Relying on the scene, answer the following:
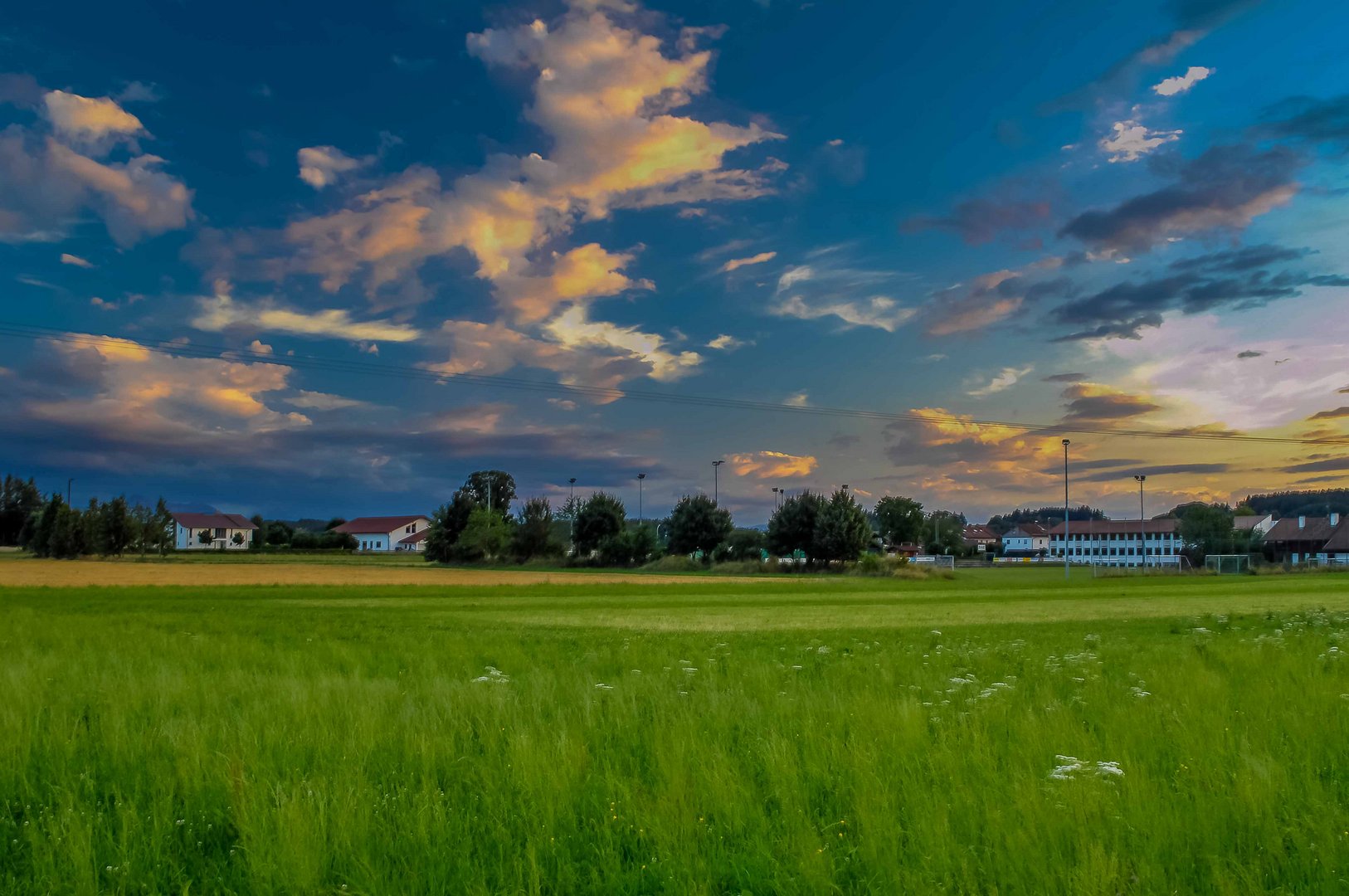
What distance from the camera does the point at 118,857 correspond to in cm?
600

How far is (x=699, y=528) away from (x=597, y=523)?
14.0 metres

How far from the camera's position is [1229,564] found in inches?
3981

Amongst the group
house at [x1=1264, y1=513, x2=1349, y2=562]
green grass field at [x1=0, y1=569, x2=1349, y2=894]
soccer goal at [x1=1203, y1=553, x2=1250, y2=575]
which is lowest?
soccer goal at [x1=1203, y1=553, x2=1250, y2=575]

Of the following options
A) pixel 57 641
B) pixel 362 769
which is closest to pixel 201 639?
pixel 57 641

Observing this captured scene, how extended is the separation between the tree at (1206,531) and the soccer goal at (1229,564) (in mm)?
39781

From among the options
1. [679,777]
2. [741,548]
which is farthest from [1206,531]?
[679,777]

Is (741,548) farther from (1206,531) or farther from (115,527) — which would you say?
(115,527)

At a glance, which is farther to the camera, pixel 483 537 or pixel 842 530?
pixel 483 537

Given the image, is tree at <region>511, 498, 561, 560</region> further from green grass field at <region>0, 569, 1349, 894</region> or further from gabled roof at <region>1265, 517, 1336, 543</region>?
gabled roof at <region>1265, 517, 1336, 543</region>

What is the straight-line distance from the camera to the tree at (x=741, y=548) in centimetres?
10656

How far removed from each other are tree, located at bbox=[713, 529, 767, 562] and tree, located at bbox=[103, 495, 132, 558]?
102 meters

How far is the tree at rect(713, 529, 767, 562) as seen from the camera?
107 m

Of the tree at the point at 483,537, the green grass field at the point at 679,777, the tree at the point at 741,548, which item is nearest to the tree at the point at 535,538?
the tree at the point at 483,537

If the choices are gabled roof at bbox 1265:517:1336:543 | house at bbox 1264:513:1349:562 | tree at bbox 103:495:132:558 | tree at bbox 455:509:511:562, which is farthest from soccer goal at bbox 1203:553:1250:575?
tree at bbox 103:495:132:558
